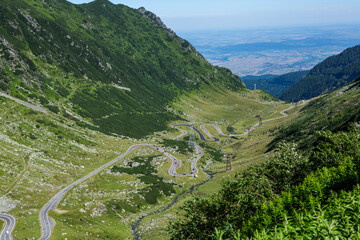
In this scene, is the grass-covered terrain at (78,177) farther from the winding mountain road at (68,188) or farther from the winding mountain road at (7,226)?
the winding mountain road at (68,188)

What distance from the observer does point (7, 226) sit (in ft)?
243

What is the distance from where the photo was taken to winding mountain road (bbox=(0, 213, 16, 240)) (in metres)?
69.5

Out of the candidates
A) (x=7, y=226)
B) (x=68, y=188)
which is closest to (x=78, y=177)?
(x=68, y=188)

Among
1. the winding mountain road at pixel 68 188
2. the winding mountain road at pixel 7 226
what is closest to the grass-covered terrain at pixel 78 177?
the winding mountain road at pixel 7 226

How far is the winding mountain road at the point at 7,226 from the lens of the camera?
69.5 metres

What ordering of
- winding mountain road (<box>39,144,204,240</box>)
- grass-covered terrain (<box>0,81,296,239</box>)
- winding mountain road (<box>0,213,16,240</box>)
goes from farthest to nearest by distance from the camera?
grass-covered terrain (<box>0,81,296,239</box>) → winding mountain road (<box>39,144,204,240</box>) → winding mountain road (<box>0,213,16,240</box>)

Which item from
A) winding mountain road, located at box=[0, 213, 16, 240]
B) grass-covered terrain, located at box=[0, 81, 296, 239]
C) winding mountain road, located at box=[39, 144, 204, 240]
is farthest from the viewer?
grass-covered terrain, located at box=[0, 81, 296, 239]

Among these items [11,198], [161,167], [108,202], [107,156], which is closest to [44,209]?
[11,198]

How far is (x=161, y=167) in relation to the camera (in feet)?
535

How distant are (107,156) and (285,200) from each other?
134124 millimetres

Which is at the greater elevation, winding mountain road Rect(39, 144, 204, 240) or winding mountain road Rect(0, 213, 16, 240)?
winding mountain road Rect(0, 213, 16, 240)

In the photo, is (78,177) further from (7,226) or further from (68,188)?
(7,226)

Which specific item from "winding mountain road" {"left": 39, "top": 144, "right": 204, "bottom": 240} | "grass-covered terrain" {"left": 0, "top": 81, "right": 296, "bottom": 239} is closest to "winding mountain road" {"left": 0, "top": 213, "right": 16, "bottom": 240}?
"grass-covered terrain" {"left": 0, "top": 81, "right": 296, "bottom": 239}

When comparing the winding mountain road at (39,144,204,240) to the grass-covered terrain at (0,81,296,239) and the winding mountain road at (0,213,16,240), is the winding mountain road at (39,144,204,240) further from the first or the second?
the winding mountain road at (0,213,16,240)
